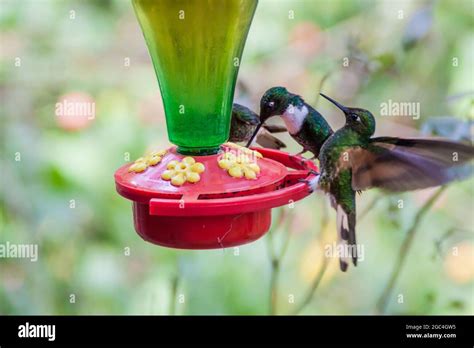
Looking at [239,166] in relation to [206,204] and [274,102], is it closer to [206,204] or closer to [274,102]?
[206,204]

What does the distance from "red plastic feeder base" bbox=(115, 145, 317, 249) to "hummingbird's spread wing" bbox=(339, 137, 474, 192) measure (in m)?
0.23

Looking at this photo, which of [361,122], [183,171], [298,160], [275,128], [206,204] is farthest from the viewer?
[275,128]

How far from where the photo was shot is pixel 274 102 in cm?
195

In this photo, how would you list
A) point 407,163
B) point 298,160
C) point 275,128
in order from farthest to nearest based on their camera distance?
point 275,128
point 298,160
point 407,163

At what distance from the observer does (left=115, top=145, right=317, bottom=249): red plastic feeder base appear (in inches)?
58.3

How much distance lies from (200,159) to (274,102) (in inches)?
14.6

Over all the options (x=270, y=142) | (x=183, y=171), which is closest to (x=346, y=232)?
(x=270, y=142)

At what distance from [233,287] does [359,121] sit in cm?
119

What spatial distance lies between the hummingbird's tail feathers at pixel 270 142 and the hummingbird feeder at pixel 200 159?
31 centimetres

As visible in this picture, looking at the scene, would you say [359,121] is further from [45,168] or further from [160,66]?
[45,168]

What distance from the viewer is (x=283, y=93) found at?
1.96m

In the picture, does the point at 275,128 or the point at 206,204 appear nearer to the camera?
the point at 206,204

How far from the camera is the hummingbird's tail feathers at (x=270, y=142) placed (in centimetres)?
212

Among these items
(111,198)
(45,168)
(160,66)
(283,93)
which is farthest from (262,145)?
(45,168)
